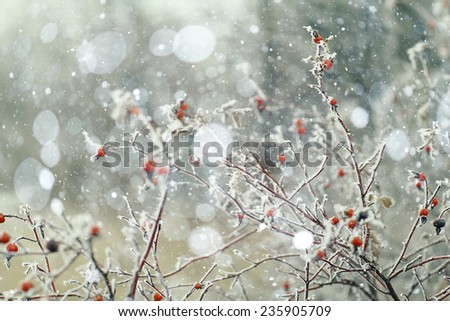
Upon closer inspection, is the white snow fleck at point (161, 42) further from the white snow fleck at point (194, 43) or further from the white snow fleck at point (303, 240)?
the white snow fleck at point (303, 240)

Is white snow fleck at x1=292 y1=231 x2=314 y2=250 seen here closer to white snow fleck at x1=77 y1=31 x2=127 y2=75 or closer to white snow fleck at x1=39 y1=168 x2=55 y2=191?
white snow fleck at x1=77 y1=31 x2=127 y2=75

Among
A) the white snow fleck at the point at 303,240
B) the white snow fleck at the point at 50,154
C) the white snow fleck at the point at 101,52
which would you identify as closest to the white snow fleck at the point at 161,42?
the white snow fleck at the point at 101,52

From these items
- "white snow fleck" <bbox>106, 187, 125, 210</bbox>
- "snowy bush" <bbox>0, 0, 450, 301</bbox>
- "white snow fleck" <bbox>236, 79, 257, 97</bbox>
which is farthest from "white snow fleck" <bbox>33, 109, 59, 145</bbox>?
"white snow fleck" <bbox>236, 79, 257, 97</bbox>

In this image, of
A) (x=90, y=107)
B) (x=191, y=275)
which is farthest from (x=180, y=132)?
(x=90, y=107)

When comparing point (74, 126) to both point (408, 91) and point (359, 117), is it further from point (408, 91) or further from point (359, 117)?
point (408, 91)

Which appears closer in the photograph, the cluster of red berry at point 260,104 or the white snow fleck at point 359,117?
the cluster of red berry at point 260,104

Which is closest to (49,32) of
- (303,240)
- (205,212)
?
(205,212)
